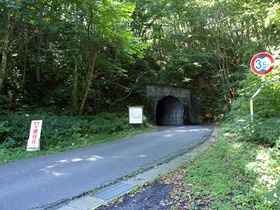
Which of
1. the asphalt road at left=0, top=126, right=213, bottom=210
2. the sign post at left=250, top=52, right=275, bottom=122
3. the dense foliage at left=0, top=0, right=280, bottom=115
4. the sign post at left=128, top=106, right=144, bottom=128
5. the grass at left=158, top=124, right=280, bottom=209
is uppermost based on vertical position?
the dense foliage at left=0, top=0, right=280, bottom=115

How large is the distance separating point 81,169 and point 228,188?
11.0 ft

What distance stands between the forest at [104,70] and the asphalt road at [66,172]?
1.56 m

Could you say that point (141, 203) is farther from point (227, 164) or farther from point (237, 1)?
point (237, 1)

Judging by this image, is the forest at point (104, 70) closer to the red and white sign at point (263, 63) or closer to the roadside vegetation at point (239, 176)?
the roadside vegetation at point (239, 176)

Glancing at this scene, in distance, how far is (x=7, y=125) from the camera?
7.84m

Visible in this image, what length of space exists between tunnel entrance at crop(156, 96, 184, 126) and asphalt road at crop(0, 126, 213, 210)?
13.0 metres

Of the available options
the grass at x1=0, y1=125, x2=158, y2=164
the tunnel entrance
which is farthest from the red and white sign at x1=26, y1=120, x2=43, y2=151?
the tunnel entrance

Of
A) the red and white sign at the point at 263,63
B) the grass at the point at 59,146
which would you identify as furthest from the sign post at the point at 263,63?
the grass at the point at 59,146

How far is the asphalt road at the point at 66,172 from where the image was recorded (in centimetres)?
338

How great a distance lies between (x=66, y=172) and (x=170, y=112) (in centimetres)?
1708

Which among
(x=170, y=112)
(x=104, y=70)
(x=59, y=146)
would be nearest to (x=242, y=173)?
(x=59, y=146)

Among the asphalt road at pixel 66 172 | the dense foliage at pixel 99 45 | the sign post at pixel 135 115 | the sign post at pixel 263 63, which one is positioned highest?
the dense foliage at pixel 99 45

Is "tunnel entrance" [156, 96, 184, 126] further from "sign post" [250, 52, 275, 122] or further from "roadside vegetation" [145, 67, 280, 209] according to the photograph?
"sign post" [250, 52, 275, 122]

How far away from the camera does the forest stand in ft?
20.3
